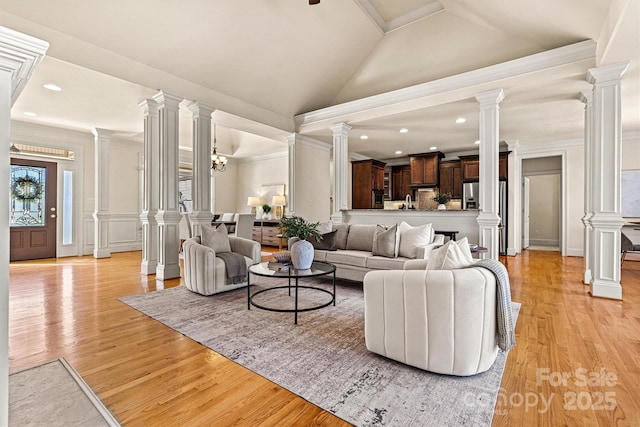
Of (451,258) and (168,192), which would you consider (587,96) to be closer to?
(451,258)

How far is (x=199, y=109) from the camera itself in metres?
4.77

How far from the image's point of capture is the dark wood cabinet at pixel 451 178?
7831 millimetres

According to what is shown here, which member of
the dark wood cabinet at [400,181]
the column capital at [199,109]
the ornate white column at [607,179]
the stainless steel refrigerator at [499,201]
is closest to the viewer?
the ornate white column at [607,179]

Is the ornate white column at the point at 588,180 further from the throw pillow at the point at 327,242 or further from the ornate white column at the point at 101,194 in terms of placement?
the ornate white column at the point at 101,194

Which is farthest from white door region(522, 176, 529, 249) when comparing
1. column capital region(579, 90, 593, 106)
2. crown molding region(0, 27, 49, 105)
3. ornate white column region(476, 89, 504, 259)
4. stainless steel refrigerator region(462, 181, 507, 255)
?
crown molding region(0, 27, 49, 105)

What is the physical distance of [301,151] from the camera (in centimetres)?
670

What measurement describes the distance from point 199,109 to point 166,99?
48 centimetres

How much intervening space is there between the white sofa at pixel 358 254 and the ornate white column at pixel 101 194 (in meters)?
5.16

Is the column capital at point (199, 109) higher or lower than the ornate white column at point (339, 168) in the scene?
higher

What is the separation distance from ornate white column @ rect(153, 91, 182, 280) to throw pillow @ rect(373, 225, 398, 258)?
9.65ft

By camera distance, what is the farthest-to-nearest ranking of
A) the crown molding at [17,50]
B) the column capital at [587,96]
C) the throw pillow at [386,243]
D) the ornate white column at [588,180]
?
the column capital at [587,96]
the ornate white column at [588,180]
the throw pillow at [386,243]
the crown molding at [17,50]

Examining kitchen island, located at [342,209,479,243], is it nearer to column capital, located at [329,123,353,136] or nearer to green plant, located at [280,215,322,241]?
column capital, located at [329,123,353,136]

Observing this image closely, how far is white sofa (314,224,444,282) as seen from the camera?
3.73 meters

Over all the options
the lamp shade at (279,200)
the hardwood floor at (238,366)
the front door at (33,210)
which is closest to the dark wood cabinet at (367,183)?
the lamp shade at (279,200)
